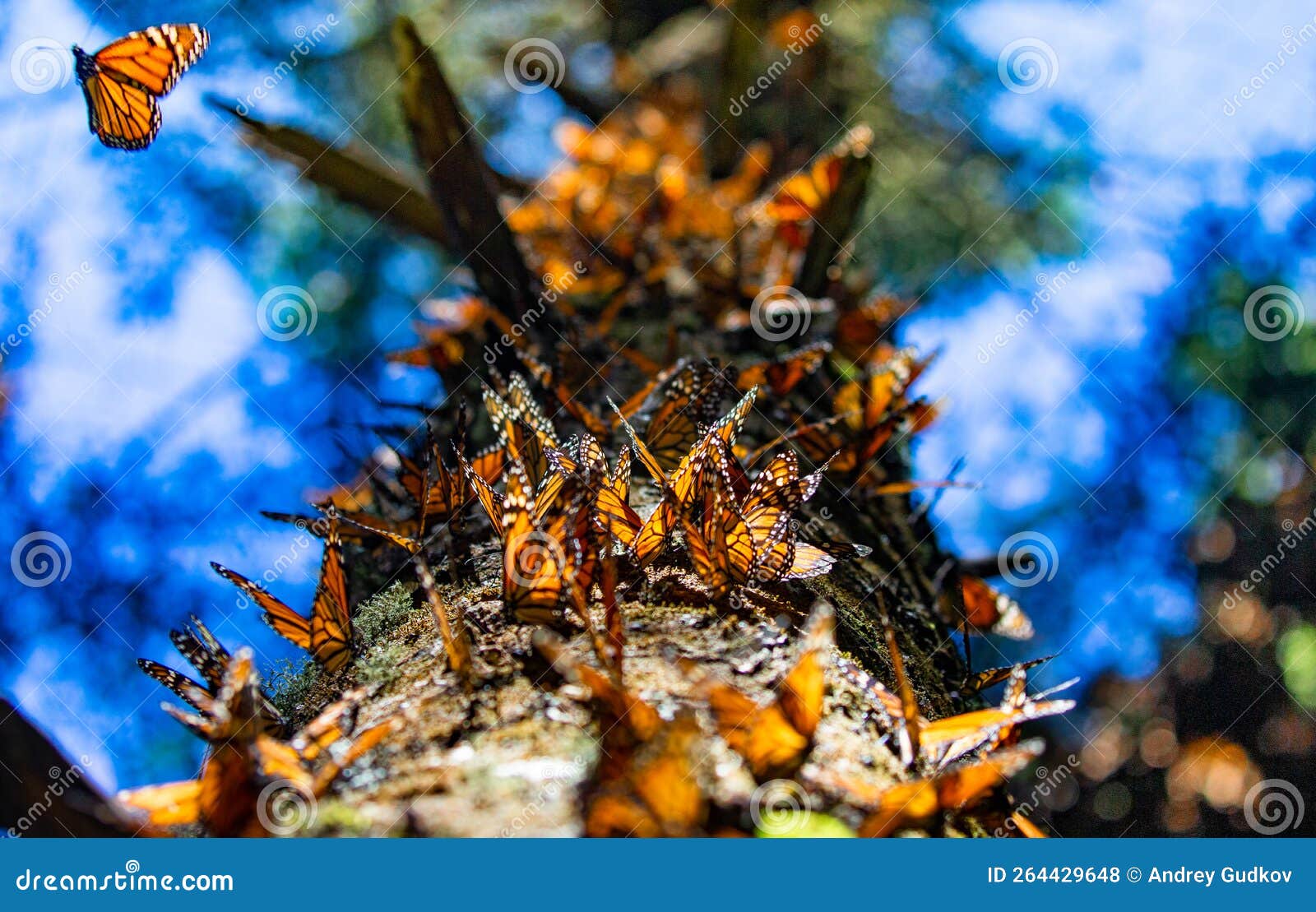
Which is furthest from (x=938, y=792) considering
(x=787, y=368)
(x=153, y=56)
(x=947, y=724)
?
(x=153, y=56)


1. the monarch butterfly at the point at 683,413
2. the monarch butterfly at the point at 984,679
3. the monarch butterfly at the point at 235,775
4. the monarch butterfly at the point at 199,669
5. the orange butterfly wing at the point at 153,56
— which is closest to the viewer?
the monarch butterfly at the point at 235,775

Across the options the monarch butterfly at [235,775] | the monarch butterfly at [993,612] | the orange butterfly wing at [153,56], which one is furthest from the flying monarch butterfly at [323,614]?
the orange butterfly wing at [153,56]

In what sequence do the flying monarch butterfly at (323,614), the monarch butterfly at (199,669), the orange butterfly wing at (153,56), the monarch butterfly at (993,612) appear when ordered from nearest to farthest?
the monarch butterfly at (199,669), the flying monarch butterfly at (323,614), the monarch butterfly at (993,612), the orange butterfly wing at (153,56)

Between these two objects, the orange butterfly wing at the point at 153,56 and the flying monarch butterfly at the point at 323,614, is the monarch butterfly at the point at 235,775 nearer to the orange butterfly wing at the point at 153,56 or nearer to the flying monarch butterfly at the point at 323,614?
the flying monarch butterfly at the point at 323,614

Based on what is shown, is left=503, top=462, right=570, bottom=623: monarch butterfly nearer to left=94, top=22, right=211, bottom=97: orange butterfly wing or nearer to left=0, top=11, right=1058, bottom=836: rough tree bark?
left=0, top=11, right=1058, bottom=836: rough tree bark

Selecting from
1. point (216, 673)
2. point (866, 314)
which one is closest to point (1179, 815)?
point (866, 314)

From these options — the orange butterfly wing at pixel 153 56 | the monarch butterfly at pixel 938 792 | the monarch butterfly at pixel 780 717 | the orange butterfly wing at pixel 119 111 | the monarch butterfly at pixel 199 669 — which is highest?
the orange butterfly wing at pixel 153 56

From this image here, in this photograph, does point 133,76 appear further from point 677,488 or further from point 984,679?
point 984,679
